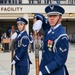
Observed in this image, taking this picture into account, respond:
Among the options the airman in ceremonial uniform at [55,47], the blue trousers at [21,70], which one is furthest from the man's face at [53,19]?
the blue trousers at [21,70]

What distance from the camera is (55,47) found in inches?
171

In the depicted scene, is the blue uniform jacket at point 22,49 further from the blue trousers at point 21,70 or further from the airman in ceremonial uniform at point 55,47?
the airman in ceremonial uniform at point 55,47

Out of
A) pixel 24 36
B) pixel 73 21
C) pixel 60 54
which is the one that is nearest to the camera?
pixel 60 54

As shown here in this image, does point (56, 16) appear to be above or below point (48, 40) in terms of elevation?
above

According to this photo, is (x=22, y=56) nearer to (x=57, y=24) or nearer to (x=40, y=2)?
(x=57, y=24)

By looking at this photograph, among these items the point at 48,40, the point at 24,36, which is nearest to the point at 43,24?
the point at 48,40

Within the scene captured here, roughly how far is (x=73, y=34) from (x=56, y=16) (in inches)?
1300

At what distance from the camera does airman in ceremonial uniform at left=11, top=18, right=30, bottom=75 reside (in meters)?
6.87

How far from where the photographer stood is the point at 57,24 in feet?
14.4

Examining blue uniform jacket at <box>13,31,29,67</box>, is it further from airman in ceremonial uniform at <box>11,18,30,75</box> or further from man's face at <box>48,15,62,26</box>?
man's face at <box>48,15,62,26</box>

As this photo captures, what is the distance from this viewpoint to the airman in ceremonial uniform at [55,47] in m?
4.21

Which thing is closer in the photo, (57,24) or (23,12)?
(57,24)

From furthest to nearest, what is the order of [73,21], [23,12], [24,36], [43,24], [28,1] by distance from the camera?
[73,21], [28,1], [23,12], [24,36], [43,24]

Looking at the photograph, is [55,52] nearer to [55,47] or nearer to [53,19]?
[55,47]
